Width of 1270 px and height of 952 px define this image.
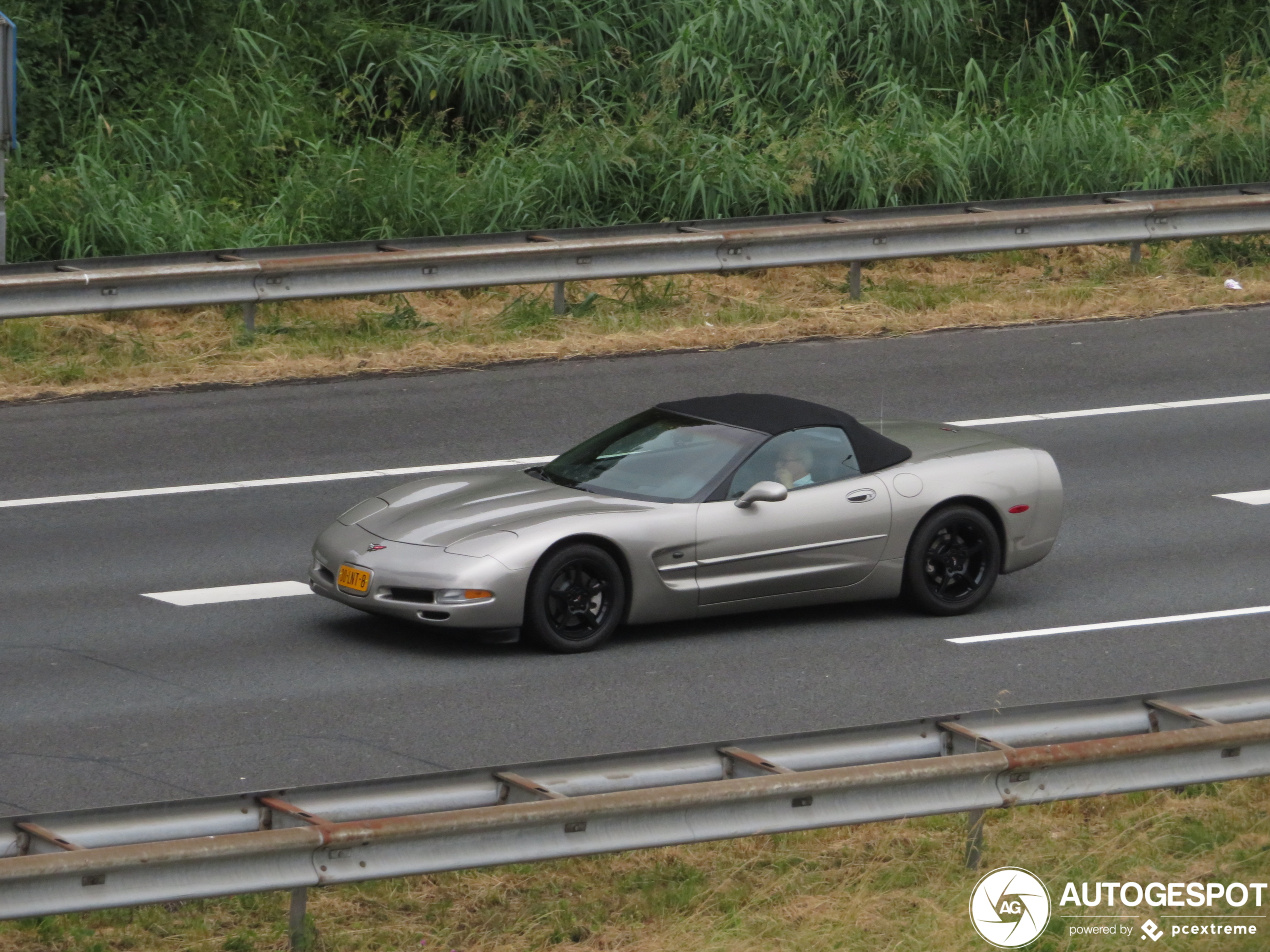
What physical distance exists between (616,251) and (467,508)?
6.58 m

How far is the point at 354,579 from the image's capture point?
31.4ft

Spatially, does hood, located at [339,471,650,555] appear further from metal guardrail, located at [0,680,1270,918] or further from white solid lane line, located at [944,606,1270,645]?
metal guardrail, located at [0,680,1270,918]

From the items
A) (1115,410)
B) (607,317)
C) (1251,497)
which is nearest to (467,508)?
(1251,497)

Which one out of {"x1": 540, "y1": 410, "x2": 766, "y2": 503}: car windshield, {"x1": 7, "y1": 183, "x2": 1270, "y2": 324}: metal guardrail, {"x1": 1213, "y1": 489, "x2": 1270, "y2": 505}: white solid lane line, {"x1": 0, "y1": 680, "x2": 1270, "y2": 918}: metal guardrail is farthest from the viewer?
{"x1": 7, "y1": 183, "x2": 1270, "y2": 324}: metal guardrail

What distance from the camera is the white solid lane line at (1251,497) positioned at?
40.7ft

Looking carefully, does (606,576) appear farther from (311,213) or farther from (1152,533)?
(311,213)

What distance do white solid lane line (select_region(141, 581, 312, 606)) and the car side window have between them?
96.9 inches

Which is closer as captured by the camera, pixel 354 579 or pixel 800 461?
pixel 354 579

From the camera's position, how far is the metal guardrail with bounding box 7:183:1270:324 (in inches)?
586

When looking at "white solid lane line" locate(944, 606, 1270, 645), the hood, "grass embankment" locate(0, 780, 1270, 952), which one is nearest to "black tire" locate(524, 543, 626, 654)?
the hood

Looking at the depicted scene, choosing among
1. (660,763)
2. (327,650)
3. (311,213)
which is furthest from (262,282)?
(660,763)

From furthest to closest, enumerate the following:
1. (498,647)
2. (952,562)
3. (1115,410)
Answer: (1115,410) → (952,562) → (498,647)

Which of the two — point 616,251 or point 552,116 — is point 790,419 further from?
point 552,116

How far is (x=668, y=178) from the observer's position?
18500 millimetres
